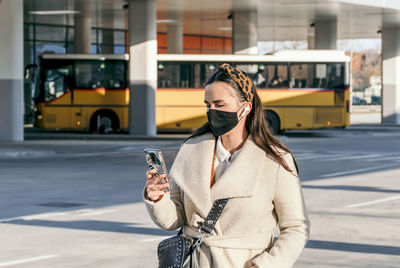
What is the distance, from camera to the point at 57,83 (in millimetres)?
37156

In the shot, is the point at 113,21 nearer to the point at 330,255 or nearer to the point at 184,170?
the point at 330,255

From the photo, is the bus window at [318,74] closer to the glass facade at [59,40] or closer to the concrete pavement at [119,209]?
the concrete pavement at [119,209]

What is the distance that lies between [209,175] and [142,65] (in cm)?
3085

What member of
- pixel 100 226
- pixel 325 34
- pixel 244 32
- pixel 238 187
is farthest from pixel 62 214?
pixel 325 34

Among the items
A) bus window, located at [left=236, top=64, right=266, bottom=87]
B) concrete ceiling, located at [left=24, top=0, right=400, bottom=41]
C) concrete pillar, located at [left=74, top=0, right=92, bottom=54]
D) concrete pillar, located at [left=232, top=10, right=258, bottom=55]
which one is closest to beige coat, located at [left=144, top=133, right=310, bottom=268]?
bus window, located at [left=236, top=64, right=266, bottom=87]

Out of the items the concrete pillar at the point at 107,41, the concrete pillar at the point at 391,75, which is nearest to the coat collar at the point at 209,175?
the concrete pillar at the point at 391,75

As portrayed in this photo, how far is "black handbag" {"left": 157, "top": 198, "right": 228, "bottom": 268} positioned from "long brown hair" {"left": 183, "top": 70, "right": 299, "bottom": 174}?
0.29 metres

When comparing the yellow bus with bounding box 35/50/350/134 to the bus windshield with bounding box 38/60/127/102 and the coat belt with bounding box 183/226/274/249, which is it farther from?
the coat belt with bounding box 183/226/274/249

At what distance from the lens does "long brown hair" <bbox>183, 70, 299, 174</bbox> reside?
3.77 m

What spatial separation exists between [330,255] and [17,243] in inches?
138

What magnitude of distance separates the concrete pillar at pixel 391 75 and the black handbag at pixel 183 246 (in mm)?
46830

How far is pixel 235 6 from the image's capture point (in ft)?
128

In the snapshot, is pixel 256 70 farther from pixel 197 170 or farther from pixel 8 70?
pixel 197 170

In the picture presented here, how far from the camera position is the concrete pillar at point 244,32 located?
135 ft
